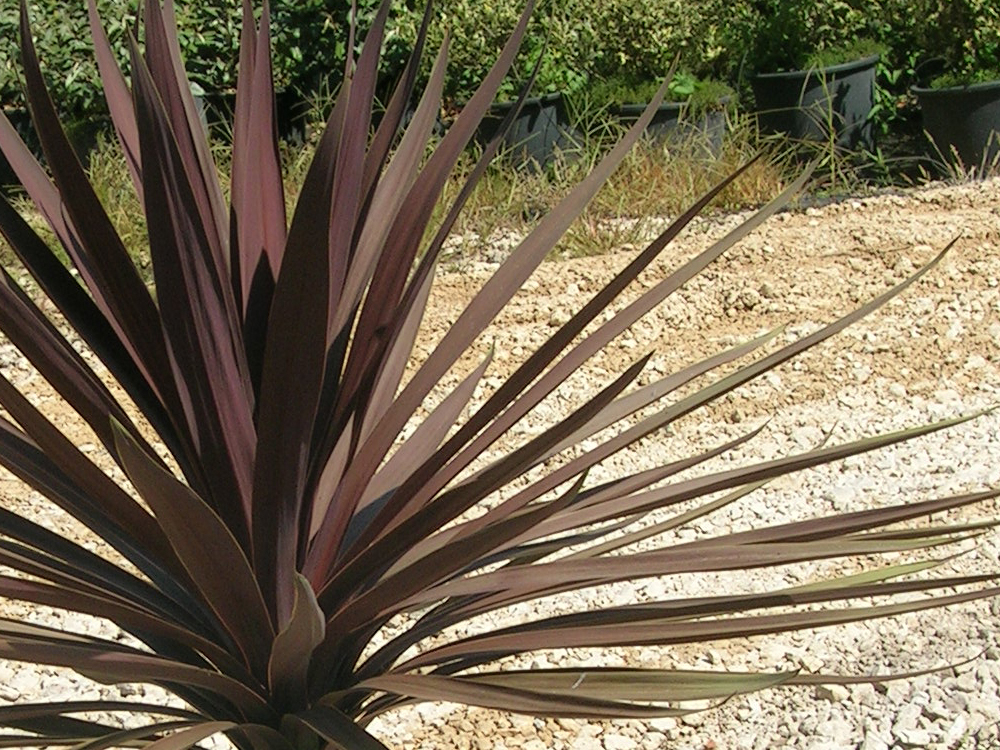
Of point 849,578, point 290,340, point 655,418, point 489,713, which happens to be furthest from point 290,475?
point 489,713

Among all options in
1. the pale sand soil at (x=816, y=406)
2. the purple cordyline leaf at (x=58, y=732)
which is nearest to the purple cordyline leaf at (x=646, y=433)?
the purple cordyline leaf at (x=58, y=732)

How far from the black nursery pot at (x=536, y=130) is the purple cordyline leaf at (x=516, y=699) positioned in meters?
4.73

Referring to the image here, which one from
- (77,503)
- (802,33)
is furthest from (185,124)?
(802,33)

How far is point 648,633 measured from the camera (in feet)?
4.52

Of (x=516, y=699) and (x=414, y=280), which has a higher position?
(x=414, y=280)

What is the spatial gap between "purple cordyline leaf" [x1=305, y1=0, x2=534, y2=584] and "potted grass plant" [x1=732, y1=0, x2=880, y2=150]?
Answer: 179 inches

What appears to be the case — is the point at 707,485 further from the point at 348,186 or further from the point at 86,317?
the point at 86,317

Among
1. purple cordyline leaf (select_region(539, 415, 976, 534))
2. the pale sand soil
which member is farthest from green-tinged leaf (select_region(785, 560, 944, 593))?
the pale sand soil

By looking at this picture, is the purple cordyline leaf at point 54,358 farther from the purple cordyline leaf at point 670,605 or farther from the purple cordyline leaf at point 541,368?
the purple cordyline leaf at point 670,605

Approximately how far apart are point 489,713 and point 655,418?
1.07 meters

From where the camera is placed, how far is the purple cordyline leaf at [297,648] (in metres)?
1.12

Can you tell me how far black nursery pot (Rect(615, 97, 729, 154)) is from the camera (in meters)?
5.84

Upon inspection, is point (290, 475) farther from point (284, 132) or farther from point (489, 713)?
point (284, 132)

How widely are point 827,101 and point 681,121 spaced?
748mm
